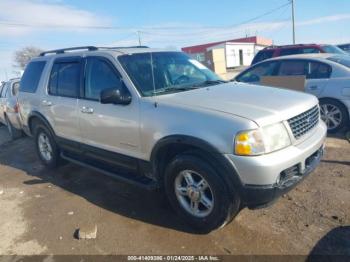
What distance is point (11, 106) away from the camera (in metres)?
8.70

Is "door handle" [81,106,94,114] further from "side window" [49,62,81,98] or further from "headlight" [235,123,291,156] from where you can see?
"headlight" [235,123,291,156]

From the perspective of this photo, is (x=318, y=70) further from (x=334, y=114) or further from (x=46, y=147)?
(x=46, y=147)

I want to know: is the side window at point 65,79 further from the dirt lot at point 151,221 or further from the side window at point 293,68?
the side window at point 293,68

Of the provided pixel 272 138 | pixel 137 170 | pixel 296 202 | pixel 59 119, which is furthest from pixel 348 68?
pixel 59 119

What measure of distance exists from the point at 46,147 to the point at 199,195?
3.88m

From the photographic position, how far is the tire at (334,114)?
20.8 ft

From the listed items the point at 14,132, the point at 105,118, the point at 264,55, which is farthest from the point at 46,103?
the point at 264,55

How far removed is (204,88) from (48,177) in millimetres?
3384

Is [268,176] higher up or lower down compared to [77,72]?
lower down

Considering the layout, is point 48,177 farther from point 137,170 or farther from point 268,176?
point 268,176

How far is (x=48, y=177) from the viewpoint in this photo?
580 cm

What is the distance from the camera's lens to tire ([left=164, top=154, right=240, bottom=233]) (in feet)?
10.6

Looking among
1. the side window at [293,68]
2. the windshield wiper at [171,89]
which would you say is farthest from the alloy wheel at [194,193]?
the side window at [293,68]

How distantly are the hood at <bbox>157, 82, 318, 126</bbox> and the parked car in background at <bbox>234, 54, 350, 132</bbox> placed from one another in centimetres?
285
